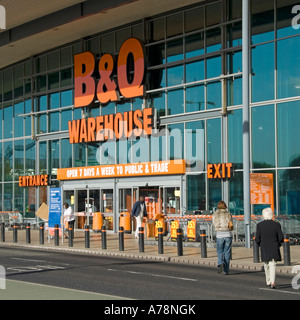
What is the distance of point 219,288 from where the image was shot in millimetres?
14867

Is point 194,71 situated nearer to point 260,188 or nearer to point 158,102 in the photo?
point 158,102

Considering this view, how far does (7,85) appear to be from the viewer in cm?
4812

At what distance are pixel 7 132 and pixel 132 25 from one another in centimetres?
1453

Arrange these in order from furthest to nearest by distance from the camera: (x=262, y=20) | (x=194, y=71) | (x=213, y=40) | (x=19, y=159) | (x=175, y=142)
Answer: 1. (x=19, y=159)
2. (x=175, y=142)
3. (x=194, y=71)
4. (x=213, y=40)
5. (x=262, y=20)

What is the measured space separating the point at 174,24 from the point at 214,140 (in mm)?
6446

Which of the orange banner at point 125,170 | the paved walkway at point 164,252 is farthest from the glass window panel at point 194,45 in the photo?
the paved walkway at point 164,252

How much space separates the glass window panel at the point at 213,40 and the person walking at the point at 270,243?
60.5 feet

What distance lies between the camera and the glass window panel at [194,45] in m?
33.7

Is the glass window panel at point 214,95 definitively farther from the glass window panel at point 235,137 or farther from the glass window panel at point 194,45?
the glass window panel at point 194,45

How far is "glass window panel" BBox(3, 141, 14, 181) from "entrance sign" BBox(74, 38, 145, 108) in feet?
29.7

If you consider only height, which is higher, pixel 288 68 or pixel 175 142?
pixel 288 68

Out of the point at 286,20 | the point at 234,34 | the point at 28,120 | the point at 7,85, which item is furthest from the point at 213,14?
the point at 7,85

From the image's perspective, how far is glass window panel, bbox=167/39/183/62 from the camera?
114 feet
